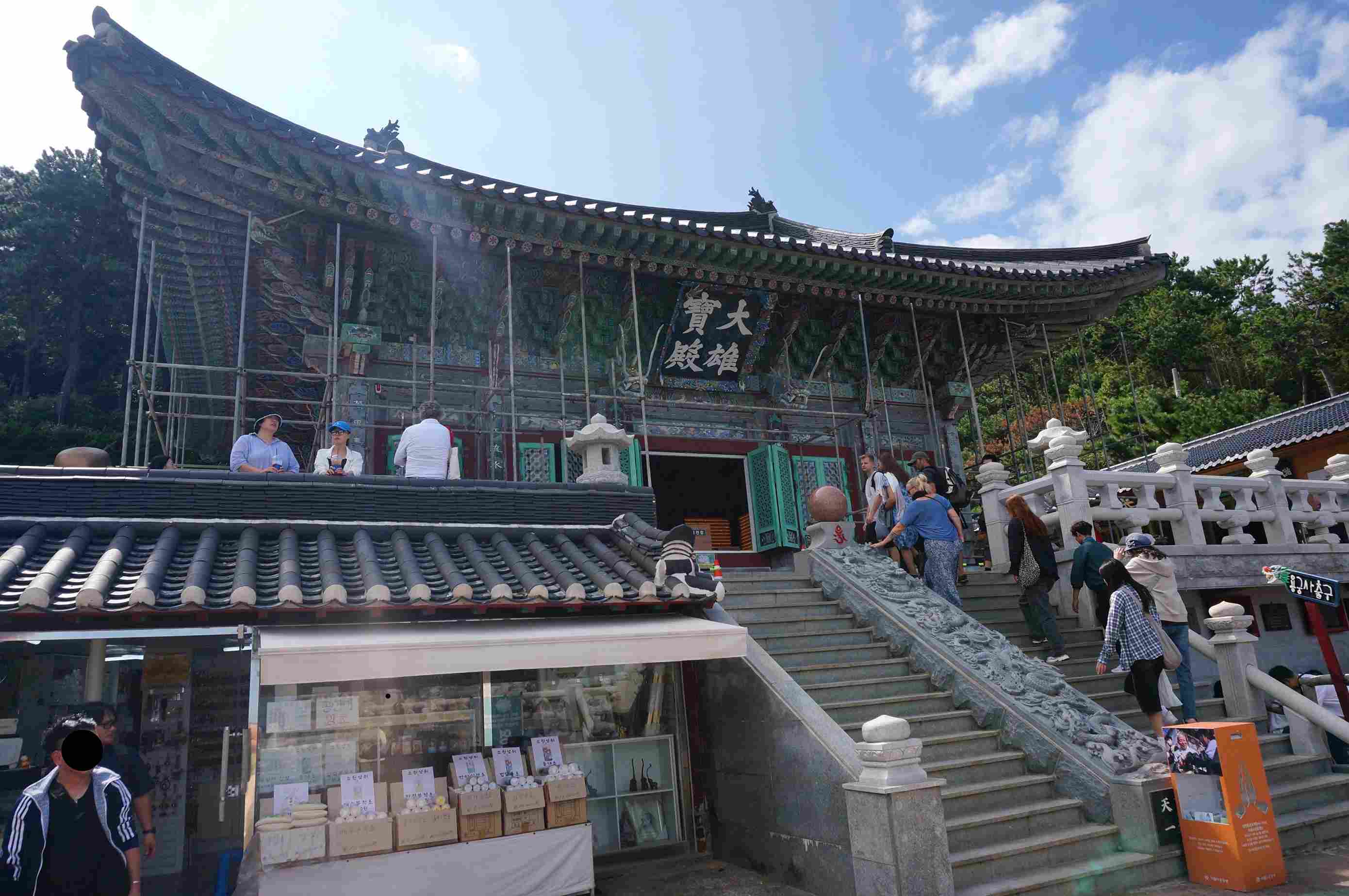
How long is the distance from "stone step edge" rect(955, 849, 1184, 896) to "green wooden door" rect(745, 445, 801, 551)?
657 centimetres

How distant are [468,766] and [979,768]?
408 centimetres

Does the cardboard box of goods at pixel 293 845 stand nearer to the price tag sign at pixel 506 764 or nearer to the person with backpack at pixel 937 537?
the price tag sign at pixel 506 764

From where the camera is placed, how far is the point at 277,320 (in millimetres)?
10812

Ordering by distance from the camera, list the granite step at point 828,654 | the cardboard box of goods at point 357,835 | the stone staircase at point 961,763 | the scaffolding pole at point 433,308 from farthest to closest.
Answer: the scaffolding pole at point 433,308
the granite step at point 828,654
the stone staircase at point 961,763
the cardboard box of goods at point 357,835

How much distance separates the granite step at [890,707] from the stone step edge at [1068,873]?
1.54 meters

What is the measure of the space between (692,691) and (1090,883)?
11.2ft

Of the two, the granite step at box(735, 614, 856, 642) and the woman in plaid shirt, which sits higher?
the granite step at box(735, 614, 856, 642)

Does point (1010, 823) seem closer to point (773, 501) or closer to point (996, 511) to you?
point (996, 511)

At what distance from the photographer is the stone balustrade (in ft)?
33.7

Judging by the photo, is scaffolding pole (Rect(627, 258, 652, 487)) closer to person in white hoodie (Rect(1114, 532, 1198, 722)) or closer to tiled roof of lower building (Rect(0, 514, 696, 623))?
tiled roof of lower building (Rect(0, 514, 696, 623))

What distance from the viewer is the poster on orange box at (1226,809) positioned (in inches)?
221

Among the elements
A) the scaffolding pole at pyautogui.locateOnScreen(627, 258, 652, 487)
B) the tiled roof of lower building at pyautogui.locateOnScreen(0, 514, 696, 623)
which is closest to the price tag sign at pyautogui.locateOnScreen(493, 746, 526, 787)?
the tiled roof of lower building at pyautogui.locateOnScreen(0, 514, 696, 623)

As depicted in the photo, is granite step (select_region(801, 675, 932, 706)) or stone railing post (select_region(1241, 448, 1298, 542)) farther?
stone railing post (select_region(1241, 448, 1298, 542))

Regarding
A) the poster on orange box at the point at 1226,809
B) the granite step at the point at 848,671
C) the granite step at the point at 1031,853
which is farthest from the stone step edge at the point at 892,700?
the poster on orange box at the point at 1226,809
